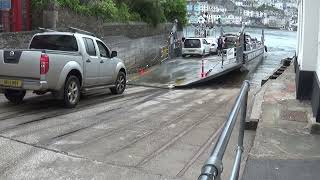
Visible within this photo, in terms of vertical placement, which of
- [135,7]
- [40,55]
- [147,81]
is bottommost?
[147,81]

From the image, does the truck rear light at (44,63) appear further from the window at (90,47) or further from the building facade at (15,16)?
the building facade at (15,16)

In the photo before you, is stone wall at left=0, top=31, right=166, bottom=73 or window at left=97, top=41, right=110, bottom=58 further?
stone wall at left=0, top=31, right=166, bottom=73

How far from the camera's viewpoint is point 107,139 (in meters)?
9.03

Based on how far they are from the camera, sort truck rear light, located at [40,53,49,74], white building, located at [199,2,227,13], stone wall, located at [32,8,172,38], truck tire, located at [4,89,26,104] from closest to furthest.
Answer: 1. truck rear light, located at [40,53,49,74]
2. truck tire, located at [4,89,26,104]
3. stone wall, located at [32,8,172,38]
4. white building, located at [199,2,227,13]

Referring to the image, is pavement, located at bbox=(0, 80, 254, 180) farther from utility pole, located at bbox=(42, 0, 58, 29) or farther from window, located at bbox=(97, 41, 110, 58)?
utility pole, located at bbox=(42, 0, 58, 29)

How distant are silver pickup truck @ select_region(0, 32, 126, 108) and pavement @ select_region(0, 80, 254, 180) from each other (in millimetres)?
455

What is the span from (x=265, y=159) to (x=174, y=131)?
3388mm

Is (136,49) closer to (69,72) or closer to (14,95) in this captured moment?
(14,95)

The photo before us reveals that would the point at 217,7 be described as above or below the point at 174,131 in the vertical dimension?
above

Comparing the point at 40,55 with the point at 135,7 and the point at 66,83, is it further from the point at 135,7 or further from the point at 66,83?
the point at 135,7

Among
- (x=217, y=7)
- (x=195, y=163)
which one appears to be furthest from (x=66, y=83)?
(x=217, y=7)

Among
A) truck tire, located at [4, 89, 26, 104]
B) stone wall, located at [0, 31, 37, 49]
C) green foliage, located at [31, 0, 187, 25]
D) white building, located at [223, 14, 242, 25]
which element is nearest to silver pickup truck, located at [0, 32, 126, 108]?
truck tire, located at [4, 89, 26, 104]

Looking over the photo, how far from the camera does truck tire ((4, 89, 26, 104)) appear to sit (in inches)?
504

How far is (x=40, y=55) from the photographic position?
1142cm
